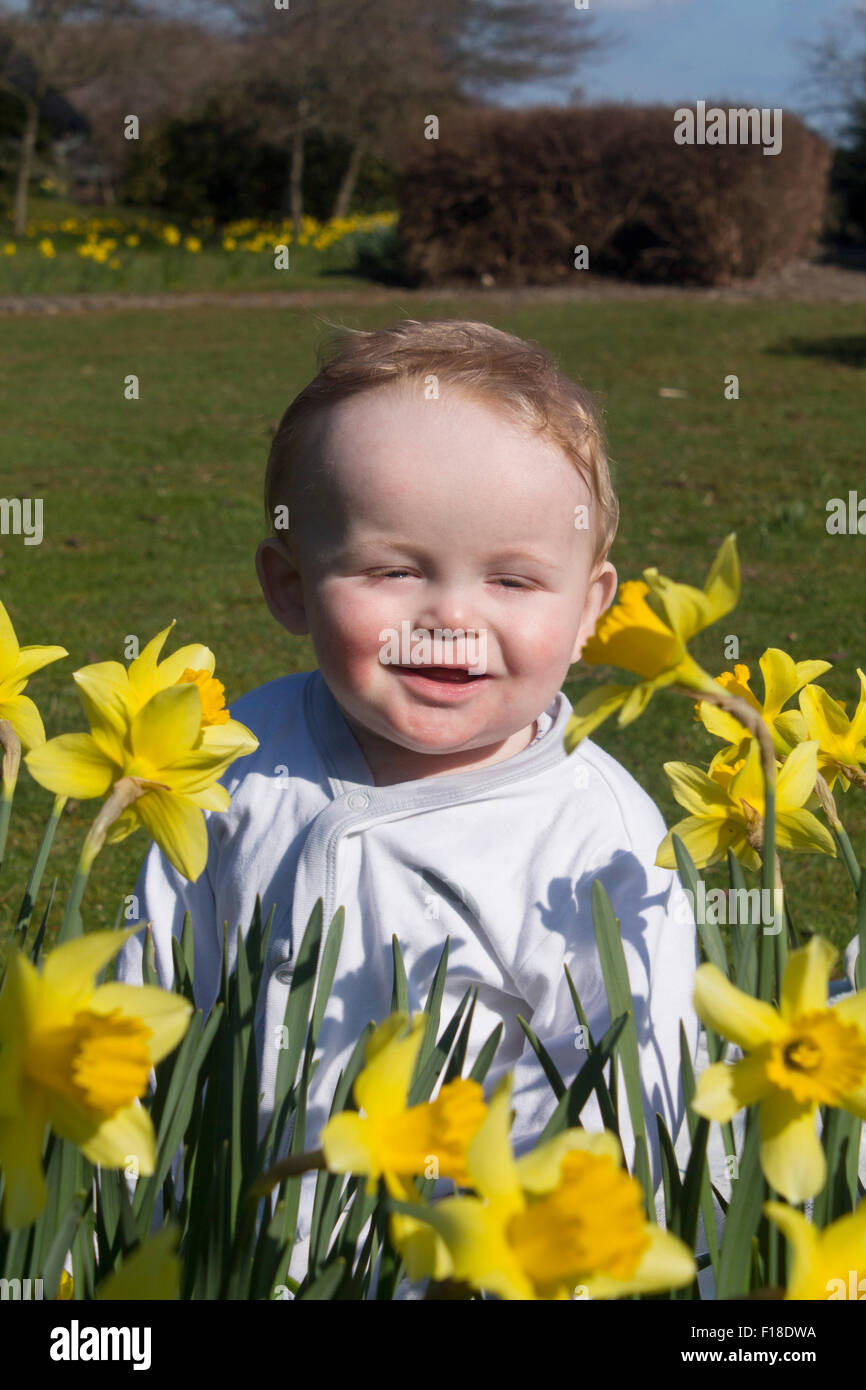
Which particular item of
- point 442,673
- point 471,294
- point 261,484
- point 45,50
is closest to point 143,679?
point 442,673

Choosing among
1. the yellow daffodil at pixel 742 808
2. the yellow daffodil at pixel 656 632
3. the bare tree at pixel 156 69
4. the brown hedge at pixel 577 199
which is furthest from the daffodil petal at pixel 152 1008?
the bare tree at pixel 156 69

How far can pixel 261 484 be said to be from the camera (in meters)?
8.02

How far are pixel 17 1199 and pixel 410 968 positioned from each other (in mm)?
858

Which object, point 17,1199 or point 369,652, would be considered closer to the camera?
point 17,1199

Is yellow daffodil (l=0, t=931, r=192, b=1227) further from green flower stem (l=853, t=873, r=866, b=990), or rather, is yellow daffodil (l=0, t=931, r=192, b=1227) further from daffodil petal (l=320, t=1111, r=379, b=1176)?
green flower stem (l=853, t=873, r=866, b=990)

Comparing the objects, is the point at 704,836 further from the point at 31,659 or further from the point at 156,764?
the point at 31,659

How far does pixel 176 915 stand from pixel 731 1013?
1067 mm

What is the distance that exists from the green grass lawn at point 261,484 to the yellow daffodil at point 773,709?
36 centimetres

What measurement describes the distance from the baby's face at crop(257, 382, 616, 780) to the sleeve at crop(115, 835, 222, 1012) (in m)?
0.38

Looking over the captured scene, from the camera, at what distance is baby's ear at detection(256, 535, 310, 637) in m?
1.81

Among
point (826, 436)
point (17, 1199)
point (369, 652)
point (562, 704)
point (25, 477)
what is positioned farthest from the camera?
point (826, 436)

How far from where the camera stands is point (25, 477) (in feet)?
25.7
